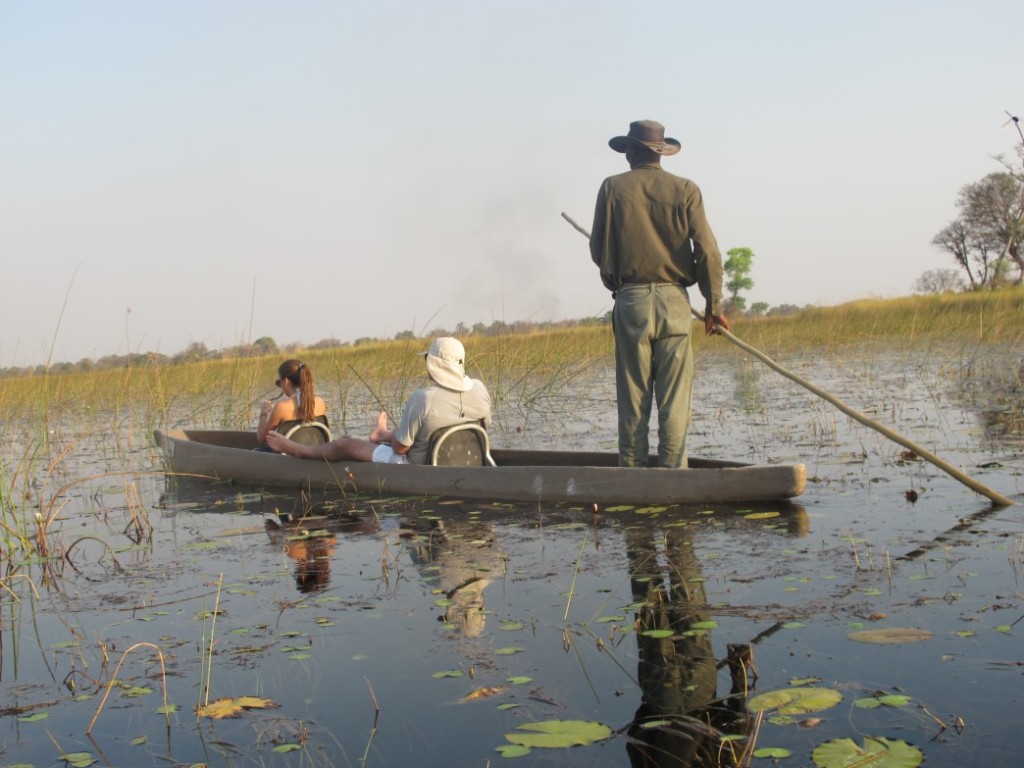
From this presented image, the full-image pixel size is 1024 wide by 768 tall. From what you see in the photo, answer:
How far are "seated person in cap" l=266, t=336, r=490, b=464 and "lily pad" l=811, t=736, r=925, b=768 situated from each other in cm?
431

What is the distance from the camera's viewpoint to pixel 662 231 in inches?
256

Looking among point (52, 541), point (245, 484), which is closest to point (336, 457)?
point (245, 484)

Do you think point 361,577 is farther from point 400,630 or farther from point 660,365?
point 660,365

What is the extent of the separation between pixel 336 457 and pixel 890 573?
446cm

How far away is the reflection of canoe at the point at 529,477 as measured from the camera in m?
6.02

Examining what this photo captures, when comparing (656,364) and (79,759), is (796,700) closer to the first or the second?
(79,759)

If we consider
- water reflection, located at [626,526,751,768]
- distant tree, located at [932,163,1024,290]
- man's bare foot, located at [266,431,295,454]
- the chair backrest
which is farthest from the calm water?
distant tree, located at [932,163,1024,290]

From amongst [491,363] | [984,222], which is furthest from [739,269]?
[491,363]

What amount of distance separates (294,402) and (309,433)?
0.90ft

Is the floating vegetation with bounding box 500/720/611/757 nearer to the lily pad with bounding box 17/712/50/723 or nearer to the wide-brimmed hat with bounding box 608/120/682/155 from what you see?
the lily pad with bounding box 17/712/50/723

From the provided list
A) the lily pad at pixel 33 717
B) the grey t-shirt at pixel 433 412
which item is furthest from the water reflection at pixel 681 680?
the grey t-shirt at pixel 433 412

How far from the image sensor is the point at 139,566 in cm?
549

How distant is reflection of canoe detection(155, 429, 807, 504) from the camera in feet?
19.7

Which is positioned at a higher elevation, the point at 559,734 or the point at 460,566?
the point at 460,566
